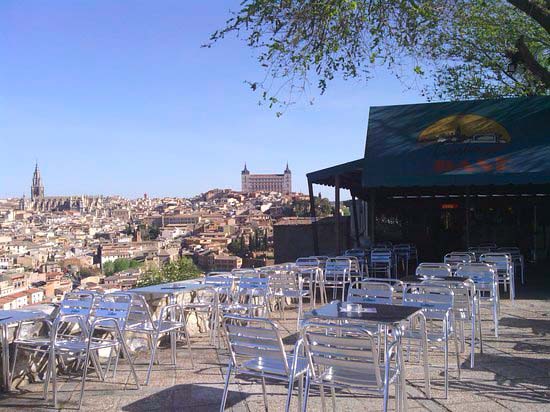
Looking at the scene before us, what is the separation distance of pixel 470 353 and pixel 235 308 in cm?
260

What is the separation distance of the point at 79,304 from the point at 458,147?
10044 mm

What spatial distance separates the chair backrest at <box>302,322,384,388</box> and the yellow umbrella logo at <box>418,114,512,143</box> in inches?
419

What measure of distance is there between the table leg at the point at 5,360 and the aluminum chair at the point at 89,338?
34 cm

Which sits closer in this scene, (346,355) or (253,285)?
(346,355)

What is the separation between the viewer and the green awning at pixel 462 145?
1224 centimetres

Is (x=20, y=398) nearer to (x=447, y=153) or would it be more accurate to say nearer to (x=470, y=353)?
(x=470, y=353)

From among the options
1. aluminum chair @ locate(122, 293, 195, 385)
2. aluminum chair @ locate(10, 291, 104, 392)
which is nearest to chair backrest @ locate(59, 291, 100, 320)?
aluminum chair @ locate(10, 291, 104, 392)

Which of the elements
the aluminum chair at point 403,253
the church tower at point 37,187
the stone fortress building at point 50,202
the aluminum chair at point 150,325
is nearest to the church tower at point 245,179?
the stone fortress building at point 50,202

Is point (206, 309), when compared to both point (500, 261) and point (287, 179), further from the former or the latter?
point (287, 179)

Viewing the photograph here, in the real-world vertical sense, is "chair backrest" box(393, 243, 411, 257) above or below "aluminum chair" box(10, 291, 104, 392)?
→ above

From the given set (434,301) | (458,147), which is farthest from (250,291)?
(458,147)

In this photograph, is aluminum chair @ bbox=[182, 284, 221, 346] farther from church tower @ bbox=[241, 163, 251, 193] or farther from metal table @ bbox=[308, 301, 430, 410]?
church tower @ bbox=[241, 163, 251, 193]

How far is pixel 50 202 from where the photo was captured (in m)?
168

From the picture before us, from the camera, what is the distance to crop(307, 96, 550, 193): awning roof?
12.2 m
